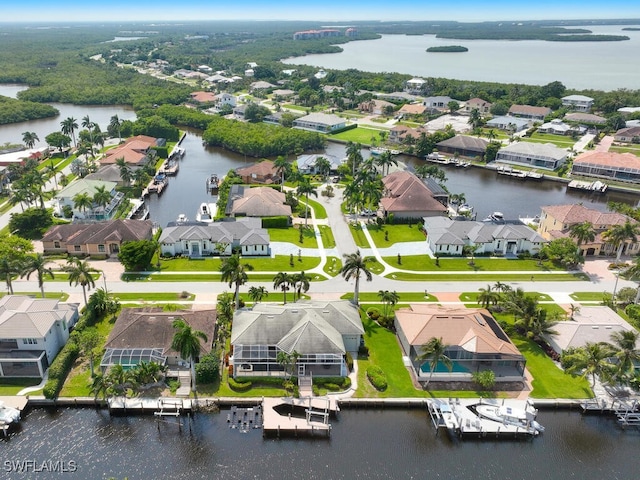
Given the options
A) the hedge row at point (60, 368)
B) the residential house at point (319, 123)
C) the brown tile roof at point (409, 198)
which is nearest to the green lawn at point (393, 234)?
the brown tile roof at point (409, 198)

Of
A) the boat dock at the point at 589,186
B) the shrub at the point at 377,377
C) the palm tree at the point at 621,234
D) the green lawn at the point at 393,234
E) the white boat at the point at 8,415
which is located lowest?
the boat dock at the point at 589,186

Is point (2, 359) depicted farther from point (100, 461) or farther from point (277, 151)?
point (277, 151)

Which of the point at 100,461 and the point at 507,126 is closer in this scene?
the point at 100,461

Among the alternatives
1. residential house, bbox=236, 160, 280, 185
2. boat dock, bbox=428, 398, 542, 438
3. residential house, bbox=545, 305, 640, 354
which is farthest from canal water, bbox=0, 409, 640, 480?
residential house, bbox=236, 160, 280, 185

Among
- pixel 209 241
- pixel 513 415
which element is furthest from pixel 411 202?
pixel 513 415

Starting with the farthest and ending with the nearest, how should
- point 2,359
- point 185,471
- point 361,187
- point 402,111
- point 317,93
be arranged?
1. point 317,93
2. point 402,111
3. point 361,187
4. point 2,359
5. point 185,471

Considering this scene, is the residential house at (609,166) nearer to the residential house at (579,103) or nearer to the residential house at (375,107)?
the residential house at (579,103)

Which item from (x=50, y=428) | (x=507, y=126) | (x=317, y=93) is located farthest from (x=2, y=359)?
(x=317, y=93)
